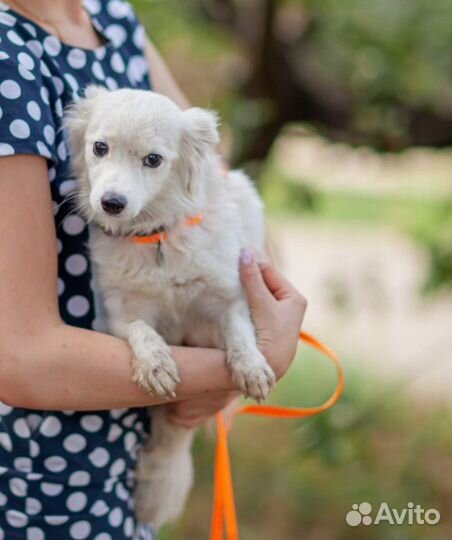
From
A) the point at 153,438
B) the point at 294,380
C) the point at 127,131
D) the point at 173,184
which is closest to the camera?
the point at 127,131

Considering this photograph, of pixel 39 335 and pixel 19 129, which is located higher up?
pixel 19 129

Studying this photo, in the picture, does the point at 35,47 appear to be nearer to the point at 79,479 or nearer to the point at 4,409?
the point at 4,409

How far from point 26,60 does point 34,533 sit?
789 mm

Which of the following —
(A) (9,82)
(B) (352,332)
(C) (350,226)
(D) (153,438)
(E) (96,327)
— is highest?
(A) (9,82)

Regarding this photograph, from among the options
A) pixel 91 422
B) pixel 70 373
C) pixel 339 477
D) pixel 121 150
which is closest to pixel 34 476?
pixel 91 422

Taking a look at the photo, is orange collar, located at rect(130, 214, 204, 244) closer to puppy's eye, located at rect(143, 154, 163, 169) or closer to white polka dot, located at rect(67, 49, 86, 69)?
puppy's eye, located at rect(143, 154, 163, 169)

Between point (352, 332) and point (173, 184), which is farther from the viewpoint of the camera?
point (352, 332)

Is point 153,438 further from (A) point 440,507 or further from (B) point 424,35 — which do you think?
(A) point 440,507

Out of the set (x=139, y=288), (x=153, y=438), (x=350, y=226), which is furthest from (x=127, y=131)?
(x=350, y=226)

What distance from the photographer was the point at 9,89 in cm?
133


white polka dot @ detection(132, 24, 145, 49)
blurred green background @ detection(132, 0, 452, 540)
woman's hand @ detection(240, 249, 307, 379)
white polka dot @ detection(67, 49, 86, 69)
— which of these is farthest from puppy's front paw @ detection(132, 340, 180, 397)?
blurred green background @ detection(132, 0, 452, 540)

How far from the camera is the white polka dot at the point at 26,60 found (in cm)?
136

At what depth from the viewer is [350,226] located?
311 inches

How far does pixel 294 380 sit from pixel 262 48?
82.7 inches
